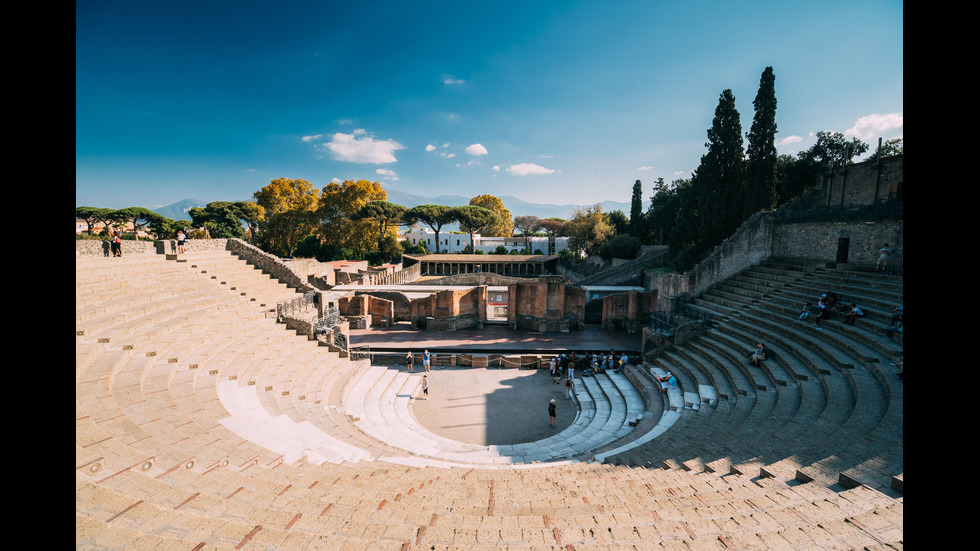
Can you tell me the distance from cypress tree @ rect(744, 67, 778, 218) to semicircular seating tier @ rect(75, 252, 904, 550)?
9.44 m

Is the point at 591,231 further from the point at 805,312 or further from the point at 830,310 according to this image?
the point at 830,310

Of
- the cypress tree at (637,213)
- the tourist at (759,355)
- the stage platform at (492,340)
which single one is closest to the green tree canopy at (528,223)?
the cypress tree at (637,213)

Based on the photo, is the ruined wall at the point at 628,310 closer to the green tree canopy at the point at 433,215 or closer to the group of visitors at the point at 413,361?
the group of visitors at the point at 413,361

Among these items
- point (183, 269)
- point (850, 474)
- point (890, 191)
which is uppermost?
point (890, 191)

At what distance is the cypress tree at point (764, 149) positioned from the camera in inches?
887

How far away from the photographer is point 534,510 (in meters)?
5.26

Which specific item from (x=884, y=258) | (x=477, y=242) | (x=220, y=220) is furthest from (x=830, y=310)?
(x=220, y=220)

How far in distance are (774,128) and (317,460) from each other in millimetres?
27231

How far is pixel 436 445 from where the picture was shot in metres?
10.2

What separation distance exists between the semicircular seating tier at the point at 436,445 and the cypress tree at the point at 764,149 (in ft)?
31.0
